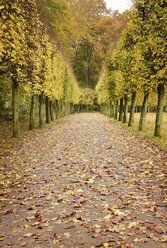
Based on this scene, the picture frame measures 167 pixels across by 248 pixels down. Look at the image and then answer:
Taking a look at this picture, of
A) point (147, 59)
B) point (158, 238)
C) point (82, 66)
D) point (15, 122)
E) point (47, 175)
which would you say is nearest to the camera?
point (158, 238)

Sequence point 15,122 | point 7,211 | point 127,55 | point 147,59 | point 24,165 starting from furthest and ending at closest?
point 127,55 < point 147,59 < point 15,122 < point 24,165 < point 7,211

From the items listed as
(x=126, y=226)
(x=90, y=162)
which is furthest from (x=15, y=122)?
(x=126, y=226)

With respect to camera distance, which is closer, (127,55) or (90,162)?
(90,162)

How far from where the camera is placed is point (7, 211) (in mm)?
4633

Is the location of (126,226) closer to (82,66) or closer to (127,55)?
(127,55)

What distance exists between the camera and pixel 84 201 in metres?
5.01

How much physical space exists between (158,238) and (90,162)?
5.01 meters

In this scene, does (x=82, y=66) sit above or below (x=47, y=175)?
above

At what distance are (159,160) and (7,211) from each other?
6.36 m

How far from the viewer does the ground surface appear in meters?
3.63

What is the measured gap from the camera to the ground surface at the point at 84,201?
363cm

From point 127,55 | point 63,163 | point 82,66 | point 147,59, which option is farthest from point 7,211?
point 82,66

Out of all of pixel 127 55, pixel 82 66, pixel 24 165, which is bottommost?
pixel 24 165

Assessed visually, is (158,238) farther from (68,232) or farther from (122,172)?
(122,172)
